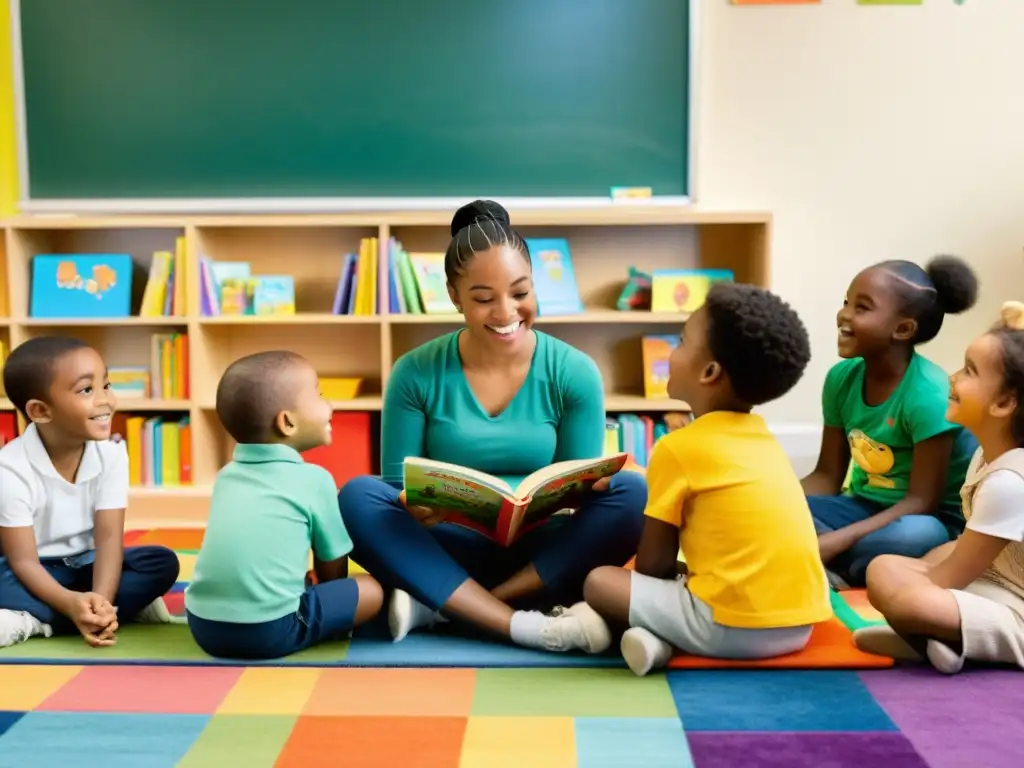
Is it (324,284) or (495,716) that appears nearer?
(495,716)

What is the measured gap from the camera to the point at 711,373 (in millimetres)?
1677

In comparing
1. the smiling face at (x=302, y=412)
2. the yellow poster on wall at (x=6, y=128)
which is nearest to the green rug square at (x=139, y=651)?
the smiling face at (x=302, y=412)

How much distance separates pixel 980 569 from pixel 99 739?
4.59 feet

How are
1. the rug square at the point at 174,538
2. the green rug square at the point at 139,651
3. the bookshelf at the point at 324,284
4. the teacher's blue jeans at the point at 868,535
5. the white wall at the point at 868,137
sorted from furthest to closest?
the white wall at the point at 868,137
the bookshelf at the point at 324,284
the rug square at the point at 174,538
the teacher's blue jeans at the point at 868,535
the green rug square at the point at 139,651

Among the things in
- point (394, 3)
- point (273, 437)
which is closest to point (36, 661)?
point (273, 437)

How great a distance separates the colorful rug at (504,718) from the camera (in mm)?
1362

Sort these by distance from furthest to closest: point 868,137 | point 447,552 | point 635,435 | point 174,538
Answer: point 868,137, point 635,435, point 174,538, point 447,552

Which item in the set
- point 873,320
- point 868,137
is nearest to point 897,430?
point 873,320

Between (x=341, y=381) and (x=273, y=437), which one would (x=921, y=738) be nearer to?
(x=273, y=437)

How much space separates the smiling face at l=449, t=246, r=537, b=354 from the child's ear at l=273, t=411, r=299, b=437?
15.4 inches

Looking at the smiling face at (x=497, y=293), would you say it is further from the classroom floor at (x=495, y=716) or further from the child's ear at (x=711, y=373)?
the classroom floor at (x=495, y=716)

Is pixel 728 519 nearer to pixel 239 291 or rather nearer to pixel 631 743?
pixel 631 743

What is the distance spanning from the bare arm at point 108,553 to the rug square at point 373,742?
59 centimetres

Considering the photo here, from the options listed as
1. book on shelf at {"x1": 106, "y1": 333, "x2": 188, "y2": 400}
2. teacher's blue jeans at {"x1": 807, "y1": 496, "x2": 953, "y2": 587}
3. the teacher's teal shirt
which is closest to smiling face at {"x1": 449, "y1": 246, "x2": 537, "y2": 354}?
the teacher's teal shirt
